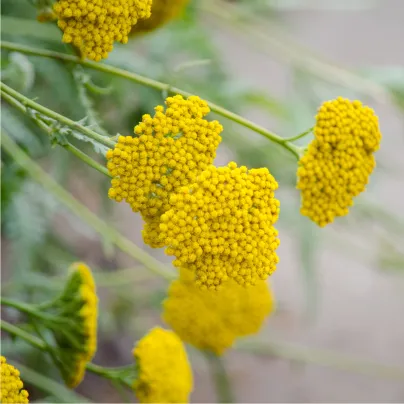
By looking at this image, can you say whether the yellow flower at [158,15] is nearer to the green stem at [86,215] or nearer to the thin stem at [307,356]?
the green stem at [86,215]

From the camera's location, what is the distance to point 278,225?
993mm

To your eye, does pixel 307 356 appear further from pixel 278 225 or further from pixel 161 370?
pixel 161 370

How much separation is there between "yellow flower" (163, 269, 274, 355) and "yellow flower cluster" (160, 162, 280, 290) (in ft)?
0.42

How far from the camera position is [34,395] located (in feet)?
2.23

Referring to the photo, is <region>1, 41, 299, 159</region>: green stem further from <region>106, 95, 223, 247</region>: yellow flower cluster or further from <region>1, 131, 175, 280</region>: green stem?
<region>1, 131, 175, 280</region>: green stem

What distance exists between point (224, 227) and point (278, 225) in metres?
0.70

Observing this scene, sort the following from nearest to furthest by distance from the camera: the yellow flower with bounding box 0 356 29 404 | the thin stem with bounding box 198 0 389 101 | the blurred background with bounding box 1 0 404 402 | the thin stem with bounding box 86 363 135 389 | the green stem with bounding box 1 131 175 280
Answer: the yellow flower with bounding box 0 356 29 404
the thin stem with bounding box 86 363 135 389
the green stem with bounding box 1 131 175 280
the blurred background with bounding box 1 0 404 402
the thin stem with bounding box 198 0 389 101

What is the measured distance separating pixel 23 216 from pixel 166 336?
0.31 meters

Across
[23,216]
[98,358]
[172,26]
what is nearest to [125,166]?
[23,216]

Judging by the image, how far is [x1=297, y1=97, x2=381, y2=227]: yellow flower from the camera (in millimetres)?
346

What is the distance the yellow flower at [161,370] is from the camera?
0.41 metres

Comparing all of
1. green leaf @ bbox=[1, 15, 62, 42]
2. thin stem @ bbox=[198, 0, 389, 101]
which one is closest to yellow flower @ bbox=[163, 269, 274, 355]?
green leaf @ bbox=[1, 15, 62, 42]

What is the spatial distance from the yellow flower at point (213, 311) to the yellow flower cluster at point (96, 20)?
0.18 meters

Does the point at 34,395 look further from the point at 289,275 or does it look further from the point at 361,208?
the point at 289,275
